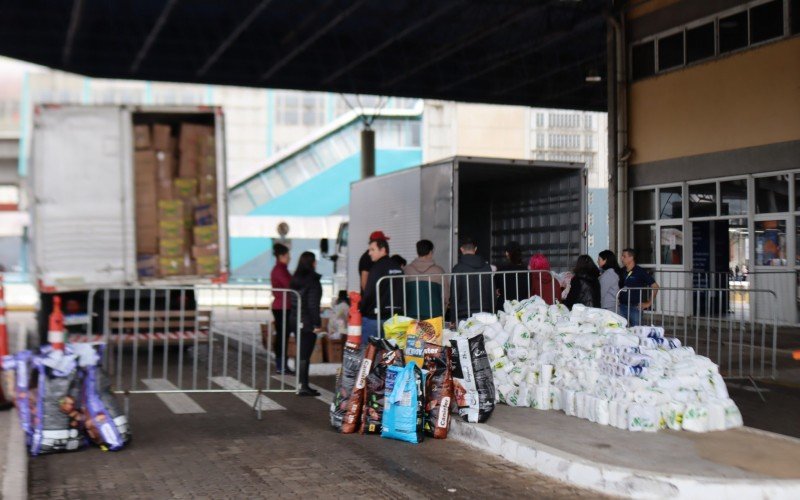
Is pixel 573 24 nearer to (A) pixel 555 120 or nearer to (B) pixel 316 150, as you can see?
(B) pixel 316 150

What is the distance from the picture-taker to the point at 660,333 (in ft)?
29.1

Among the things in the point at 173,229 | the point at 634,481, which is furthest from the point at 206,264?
the point at 634,481

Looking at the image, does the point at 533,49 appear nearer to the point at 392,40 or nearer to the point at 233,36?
the point at 392,40

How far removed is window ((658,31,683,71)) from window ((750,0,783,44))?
2259 mm

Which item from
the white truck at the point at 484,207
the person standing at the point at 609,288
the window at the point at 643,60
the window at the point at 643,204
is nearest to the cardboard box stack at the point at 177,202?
the white truck at the point at 484,207

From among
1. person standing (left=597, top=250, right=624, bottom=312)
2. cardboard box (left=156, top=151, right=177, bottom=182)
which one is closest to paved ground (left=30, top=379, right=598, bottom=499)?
cardboard box (left=156, top=151, right=177, bottom=182)

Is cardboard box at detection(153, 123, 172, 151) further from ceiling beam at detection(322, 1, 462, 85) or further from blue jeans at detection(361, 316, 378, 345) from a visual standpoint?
ceiling beam at detection(322, 1, 462, 85)

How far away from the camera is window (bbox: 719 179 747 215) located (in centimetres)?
1947

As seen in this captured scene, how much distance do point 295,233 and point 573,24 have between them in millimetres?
29486

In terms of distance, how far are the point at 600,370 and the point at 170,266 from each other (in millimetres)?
5480

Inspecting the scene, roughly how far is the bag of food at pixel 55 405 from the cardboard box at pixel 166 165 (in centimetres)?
406

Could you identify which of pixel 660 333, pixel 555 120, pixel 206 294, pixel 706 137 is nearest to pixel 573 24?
pixel 706 137

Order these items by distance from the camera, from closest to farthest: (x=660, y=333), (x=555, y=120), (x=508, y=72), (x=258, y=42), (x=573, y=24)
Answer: (x=660, y=333)
(x=573, y=24)
(x=258, y=42)
(x=508, y=72)
(x=555, y=120)

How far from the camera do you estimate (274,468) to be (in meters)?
6.97
